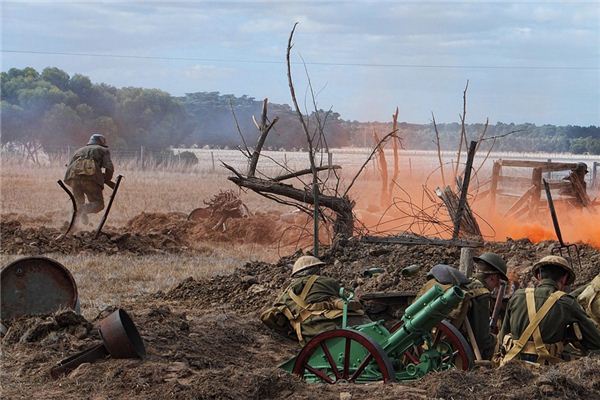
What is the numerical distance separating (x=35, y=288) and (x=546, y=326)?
4959mm

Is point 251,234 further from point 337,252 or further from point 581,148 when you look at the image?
point 581,148

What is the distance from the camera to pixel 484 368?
7445 mm

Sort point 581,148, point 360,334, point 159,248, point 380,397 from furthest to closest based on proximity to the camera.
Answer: point 581,148
point 159,248
point 360,334
point 380,397

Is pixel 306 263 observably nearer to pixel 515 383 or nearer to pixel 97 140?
pixel 515 383

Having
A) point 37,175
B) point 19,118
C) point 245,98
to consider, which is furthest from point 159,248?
point 245,98

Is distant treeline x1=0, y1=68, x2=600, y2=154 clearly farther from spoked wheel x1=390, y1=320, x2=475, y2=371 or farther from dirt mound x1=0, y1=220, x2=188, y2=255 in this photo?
spoked wheel x1=390, y1=320, x2=475, y2=371

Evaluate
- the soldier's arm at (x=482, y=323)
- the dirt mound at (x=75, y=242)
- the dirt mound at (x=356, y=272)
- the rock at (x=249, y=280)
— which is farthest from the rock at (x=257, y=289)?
the dirt mound at (x=75, y=242)

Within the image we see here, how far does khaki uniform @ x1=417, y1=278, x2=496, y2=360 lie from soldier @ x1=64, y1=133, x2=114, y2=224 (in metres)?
11.9

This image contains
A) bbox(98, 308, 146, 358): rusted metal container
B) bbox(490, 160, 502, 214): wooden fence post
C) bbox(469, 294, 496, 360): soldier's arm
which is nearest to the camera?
bbox(98, 308, 146, 358): rusted metal container

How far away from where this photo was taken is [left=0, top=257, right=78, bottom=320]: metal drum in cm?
956

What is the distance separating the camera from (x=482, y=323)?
8.62 meters

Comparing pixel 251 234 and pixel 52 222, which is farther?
pixel 52 222

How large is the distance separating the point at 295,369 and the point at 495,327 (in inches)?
111

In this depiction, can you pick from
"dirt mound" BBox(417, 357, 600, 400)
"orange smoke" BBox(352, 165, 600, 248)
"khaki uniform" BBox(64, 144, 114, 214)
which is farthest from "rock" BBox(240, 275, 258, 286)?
"khaki uniform" BBox(64, 144, 114, 214)
